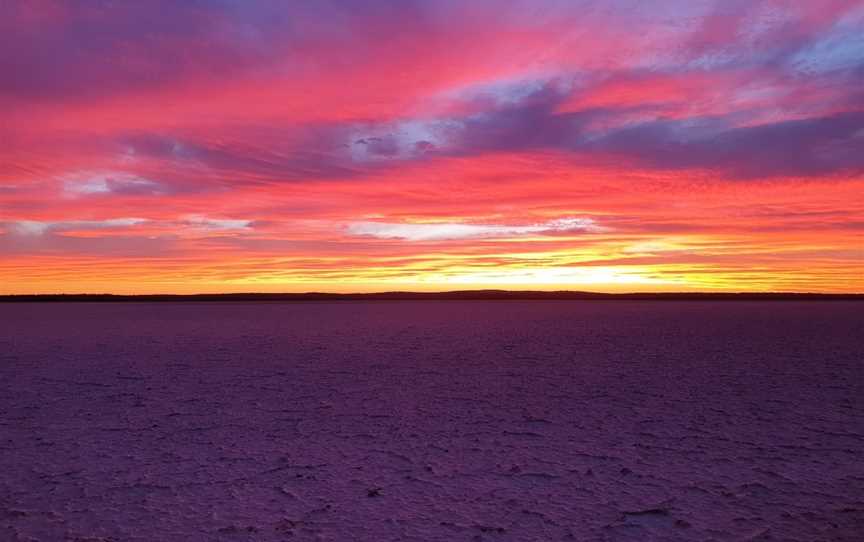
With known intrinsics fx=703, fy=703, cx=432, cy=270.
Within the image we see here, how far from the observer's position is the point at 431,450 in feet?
18.3

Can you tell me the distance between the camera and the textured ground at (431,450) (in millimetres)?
4008

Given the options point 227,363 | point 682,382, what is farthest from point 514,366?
point 227,363

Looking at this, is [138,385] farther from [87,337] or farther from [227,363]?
[87,337]

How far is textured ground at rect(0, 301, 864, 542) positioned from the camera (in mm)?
4008

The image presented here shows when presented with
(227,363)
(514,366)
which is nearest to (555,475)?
(514,366)

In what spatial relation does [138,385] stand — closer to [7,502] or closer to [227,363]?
[227,363]

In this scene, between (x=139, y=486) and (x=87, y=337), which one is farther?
(x=87, y=337)

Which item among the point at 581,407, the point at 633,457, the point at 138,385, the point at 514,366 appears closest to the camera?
the point at 633,457

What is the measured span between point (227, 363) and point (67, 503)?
6.91 metres

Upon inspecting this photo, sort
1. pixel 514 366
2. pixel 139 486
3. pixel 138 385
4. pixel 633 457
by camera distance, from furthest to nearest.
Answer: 1. pixel 514 366
2. pixel 138 385
3. pixel 633 457
4. pixel 139 486

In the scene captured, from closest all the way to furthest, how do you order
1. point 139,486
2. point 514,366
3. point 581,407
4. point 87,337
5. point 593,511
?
1. point 593,511
2. point 139,486
3. point 581,407
4. point 514,366
5. point 87,337

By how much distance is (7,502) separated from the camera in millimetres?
4340

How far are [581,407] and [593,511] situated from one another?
318 cm

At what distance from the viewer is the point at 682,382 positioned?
359 inches
